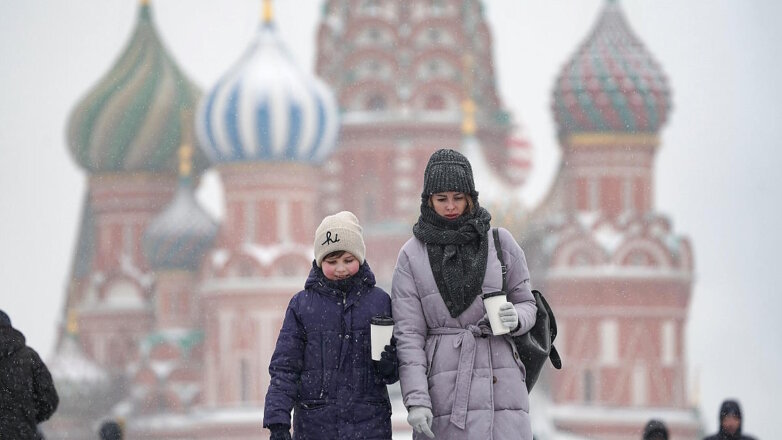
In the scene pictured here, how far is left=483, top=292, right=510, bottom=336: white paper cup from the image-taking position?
4.79m

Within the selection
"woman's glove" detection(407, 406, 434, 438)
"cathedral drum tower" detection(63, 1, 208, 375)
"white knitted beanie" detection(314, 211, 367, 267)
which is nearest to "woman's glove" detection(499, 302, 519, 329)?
"woman's glove" detection(407, 406, 434, 438)

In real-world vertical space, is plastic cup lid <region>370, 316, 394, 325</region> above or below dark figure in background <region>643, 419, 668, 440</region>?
above

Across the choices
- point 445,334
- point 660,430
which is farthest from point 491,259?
point 660,430

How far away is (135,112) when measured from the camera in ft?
111

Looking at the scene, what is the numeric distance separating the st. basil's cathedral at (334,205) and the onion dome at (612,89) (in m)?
0.03

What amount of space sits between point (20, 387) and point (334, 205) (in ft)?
89.7

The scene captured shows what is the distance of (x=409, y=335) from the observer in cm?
487

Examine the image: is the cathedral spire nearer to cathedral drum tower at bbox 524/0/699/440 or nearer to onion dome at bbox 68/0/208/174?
onion dome at bbox 68/0/208/174

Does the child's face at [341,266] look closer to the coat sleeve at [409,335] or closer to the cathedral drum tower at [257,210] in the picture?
the coat sleeve at [409,335]

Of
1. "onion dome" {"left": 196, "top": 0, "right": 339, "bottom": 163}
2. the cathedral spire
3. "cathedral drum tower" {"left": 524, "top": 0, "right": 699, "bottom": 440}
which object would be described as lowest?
"cathedral drum tower" {"left": 524, "top": 0, "right": 699, "bottom": 440}

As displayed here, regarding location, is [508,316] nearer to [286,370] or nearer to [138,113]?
[286,370]

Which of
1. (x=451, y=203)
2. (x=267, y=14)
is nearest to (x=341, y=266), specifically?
(x=451, y=203)

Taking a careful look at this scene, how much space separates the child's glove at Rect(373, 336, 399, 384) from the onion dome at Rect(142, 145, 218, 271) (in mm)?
26926

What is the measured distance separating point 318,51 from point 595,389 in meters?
6.90
